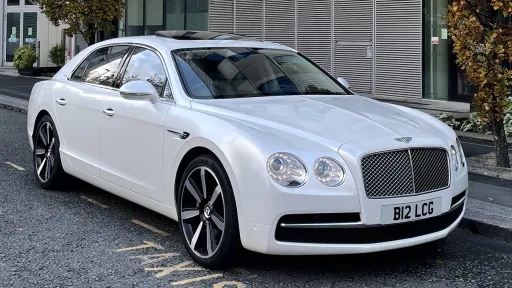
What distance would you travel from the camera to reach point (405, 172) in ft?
14.1

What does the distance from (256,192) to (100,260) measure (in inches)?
54.9

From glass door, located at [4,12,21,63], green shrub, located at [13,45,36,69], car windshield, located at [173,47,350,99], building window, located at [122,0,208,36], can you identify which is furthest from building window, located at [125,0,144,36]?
car windshield, located at [173,47,350,99]

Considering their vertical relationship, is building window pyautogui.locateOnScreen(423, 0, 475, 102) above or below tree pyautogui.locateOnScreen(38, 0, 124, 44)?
below

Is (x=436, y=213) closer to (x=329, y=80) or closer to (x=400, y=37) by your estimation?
(x=329, y=80)

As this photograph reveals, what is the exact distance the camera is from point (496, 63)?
7.95 metres

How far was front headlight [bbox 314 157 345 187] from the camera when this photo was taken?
411cm

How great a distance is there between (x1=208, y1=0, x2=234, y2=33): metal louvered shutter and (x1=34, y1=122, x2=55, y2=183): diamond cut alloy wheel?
1337cm

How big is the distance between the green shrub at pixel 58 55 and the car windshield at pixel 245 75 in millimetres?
22078

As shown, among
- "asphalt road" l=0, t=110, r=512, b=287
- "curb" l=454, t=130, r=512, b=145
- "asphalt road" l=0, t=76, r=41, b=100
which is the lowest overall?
"asphalt road" l=0, t=110, r=512, b=287

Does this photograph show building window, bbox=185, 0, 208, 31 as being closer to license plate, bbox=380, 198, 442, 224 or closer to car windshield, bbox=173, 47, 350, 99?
car windshield, bbox=173, 47, 350, 99

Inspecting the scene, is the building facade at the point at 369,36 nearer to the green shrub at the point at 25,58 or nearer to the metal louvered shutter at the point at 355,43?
the metal louvered shutter at the point at 355,43

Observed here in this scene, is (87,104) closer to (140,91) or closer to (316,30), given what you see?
(140,91)

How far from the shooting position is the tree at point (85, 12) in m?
17.8

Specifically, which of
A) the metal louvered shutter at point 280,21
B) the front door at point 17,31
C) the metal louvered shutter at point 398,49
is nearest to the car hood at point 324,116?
the metal louvered shutter at point 398,49
